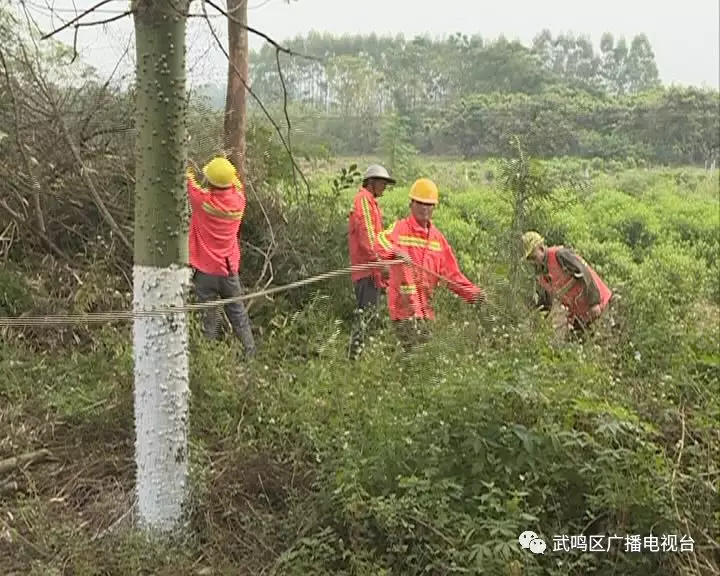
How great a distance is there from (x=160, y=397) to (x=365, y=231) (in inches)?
114

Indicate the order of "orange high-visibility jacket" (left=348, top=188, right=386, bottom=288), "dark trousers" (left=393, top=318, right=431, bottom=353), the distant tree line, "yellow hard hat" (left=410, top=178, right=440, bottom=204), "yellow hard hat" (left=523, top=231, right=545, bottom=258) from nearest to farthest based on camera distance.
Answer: "dark trousers" (left=393, top=318, right=431, bottom=353) < "yellow hard hat" (left=523, top=231, right=545, bottom=258) < "yellow hard hat" (left=410, top=178, right=440, bottom=204) < "orange high-visibility jacket" (left=348, top=188, right=386, bottom=288) < the distant tree line

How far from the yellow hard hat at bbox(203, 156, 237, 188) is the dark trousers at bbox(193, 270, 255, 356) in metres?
0.64

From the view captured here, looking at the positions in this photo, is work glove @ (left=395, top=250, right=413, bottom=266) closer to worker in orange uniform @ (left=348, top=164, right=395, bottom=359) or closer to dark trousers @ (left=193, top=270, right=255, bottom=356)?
worker in orange uniform @ (left=348, top=164, right=395, bottom=359)

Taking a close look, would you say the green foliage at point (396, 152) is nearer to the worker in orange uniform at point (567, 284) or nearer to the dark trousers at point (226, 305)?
the dark trousers at point (226, 305)

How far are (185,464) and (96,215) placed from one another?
12.6 ft

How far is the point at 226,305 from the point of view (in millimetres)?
5805

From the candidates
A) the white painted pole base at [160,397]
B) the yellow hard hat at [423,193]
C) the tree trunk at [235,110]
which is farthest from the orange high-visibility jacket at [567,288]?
the tree trunk at [235,110]

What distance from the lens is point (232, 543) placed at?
11.6 ft

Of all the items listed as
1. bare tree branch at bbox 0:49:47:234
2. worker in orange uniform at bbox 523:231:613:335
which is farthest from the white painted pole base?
bare tree branch at bbox 0:49:47:234

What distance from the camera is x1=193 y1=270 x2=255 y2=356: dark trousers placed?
570 cm

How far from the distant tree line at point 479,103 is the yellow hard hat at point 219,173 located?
7.79 feet

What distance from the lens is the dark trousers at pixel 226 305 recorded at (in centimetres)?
570

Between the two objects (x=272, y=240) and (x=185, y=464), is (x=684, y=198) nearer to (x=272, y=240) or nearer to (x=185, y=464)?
(x=272, y=240)

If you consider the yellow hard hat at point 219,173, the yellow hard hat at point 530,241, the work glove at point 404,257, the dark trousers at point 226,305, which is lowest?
the dark trousers at point 226,305
